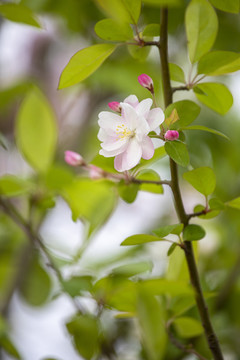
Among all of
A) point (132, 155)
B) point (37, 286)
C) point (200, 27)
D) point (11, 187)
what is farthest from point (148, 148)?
point (37, 286)

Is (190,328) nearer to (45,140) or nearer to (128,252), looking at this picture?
(128,252)

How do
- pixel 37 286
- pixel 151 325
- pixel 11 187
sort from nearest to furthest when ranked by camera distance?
pixel 151 325 < pixel 11 187 < pixel 37 286

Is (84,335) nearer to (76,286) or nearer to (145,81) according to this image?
(76,286)

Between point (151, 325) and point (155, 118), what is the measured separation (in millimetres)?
137

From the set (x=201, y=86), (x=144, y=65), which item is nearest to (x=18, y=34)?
(x=144, y=65)

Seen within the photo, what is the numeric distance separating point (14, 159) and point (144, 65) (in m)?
0.49

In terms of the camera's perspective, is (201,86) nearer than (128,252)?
Yes

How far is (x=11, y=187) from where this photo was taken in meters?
0.47

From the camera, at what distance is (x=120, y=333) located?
76 centimetres

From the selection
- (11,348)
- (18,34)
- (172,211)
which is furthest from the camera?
(18,34)

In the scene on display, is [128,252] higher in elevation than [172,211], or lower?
higher

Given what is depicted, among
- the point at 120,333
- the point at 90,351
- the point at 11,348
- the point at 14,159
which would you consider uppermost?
the point at 90,351

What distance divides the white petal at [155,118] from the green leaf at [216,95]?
65 millimetres

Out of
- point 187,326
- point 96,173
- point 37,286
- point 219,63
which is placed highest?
point 219,63
